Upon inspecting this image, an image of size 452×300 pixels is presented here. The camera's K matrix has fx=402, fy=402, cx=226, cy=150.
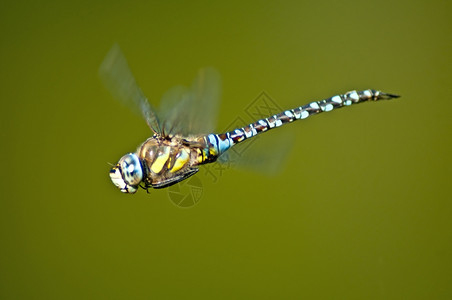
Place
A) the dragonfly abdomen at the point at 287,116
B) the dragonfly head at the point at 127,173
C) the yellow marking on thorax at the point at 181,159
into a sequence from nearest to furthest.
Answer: the dragonfly head at the point at 127,173, the yellow marking on thorax at the point at 181,159, the dragonfly abdomen at the point at 287,116

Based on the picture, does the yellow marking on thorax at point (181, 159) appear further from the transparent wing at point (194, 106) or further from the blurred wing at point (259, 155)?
the blurred wing at point (259, 155)

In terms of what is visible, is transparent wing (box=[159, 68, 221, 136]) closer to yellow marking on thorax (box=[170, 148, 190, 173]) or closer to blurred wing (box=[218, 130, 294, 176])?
yellow marking on thorax (box=[170, 148, 190, 173])

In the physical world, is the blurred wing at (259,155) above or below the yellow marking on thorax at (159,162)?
below

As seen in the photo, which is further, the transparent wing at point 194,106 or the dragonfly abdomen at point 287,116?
the dragonfly abdomen at point 287,116
